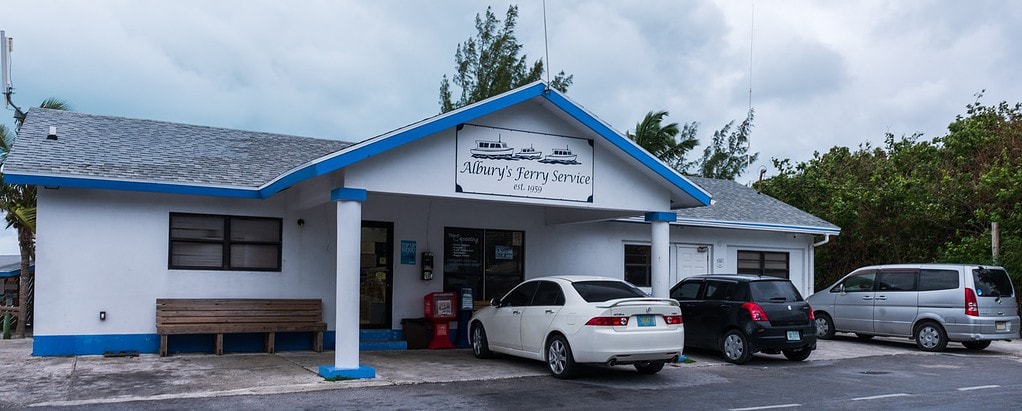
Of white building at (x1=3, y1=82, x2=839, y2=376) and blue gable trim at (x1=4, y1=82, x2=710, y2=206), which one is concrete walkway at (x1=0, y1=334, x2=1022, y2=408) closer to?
white building at (x1=3, y1=82, x2=839, y2=376)

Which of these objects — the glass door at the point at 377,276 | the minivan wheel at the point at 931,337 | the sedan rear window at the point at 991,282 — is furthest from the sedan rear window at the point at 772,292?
the glass door at the point at 377,276

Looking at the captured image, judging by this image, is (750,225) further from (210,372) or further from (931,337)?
(210,372)

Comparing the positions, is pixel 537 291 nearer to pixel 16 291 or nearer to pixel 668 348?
pixel 668 348

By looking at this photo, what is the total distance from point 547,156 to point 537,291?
7.21 ft

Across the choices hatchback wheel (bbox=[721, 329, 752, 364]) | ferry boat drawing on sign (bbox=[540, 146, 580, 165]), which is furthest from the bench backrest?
hatchback wheel (bbox=[721, 329, 752, 364])

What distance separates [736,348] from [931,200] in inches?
482

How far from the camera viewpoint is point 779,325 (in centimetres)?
1448

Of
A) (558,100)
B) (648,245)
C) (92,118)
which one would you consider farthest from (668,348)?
(92,118)

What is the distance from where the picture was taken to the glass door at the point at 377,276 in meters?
16.2

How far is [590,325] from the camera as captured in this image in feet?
38.7

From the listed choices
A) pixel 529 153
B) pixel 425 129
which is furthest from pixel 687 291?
pixel 425 129

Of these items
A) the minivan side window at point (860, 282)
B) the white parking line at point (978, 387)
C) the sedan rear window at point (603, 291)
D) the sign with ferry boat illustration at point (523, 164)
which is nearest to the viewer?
the white parking line at point (978, 387)

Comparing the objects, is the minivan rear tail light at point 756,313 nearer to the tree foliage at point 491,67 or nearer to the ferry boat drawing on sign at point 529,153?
the ferry boat drawing on sign at point 529,153

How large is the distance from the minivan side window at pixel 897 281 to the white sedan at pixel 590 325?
7.36 metres
